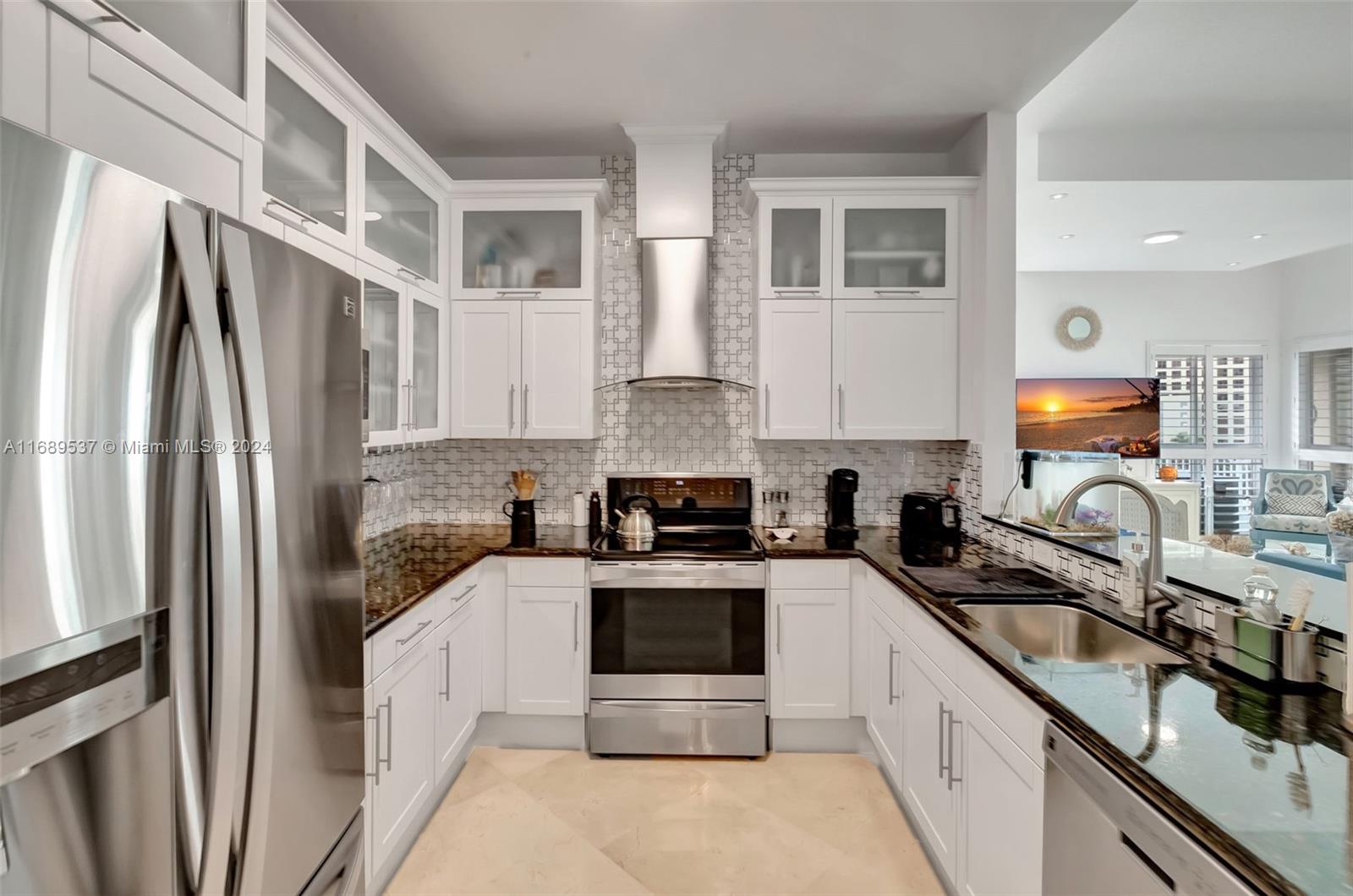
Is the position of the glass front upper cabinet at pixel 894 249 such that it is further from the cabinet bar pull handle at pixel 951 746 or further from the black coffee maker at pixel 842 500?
the cabinet bar pull handle at pixel 951 746

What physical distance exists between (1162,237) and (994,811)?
4.57 m

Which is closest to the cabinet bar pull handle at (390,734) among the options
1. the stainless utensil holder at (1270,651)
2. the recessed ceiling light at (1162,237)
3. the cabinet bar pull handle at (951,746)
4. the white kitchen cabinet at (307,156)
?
the white kitchen cabinet at (307,156)

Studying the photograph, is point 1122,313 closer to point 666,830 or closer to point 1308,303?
point 1308,303

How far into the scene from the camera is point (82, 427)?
0.68m

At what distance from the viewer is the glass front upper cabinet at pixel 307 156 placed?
1656mm

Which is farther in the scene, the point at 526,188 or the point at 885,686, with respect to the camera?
the point at 526,188

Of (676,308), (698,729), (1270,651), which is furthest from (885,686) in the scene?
(676,308)

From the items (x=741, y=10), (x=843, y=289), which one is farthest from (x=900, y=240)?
(x=741, y=10)

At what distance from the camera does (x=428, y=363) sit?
2783 millimetres

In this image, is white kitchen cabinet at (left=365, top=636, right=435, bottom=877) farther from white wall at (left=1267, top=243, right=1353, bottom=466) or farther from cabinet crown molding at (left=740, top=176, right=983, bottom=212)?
white wall at (left=1267, top=243, right=1353, bottom=466)

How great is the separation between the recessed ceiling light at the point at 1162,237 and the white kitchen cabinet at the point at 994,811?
4261 millimetres

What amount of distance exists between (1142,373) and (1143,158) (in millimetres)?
3482

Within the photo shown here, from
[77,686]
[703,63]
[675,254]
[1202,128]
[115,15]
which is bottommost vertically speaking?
[77,686]

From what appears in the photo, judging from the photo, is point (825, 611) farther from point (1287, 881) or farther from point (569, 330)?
point (1287, 881)
